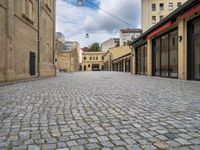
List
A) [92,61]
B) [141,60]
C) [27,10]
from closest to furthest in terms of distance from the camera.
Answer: [27,10]
[141,60]
[92,61]

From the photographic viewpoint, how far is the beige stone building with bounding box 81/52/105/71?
8875cm

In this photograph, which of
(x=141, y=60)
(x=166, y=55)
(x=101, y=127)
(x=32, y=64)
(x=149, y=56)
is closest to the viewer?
(x=101, y=127)

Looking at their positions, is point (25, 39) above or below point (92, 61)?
below

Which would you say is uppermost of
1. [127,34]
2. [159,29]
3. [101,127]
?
[127,34]

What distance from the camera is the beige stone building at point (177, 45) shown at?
479 inches

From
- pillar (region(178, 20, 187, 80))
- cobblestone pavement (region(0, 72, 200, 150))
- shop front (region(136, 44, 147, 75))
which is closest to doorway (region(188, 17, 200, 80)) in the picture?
pillar (region(178, 20, 187, 80))

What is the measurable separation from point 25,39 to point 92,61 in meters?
74.7

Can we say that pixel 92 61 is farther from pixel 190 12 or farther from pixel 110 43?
pixel 190 12

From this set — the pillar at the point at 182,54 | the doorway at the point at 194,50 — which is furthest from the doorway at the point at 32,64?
the doorway at the point at 194,50

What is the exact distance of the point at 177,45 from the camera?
47.1 ft

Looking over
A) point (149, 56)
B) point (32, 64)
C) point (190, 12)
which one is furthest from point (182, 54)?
point (32, 64)

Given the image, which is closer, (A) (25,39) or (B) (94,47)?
(A) (25,39)

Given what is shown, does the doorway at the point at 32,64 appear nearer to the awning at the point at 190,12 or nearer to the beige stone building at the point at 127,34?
the awning at the point at 190,12

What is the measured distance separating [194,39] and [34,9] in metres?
12.0
